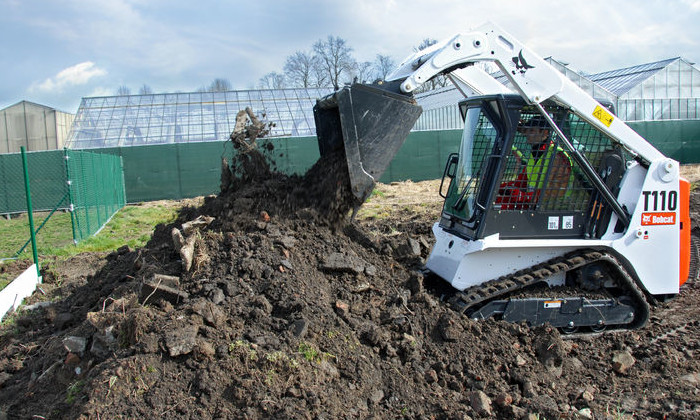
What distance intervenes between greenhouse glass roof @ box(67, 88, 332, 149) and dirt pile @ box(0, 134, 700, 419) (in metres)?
17.5

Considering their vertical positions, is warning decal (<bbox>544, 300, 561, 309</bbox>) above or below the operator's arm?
below

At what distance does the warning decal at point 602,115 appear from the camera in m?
5.07

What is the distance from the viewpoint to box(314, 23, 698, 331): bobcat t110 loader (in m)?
5.00

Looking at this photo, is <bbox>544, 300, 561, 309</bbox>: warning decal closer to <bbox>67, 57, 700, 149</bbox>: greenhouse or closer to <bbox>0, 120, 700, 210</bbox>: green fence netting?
<bbox>0, 120, 700, 210</bbox>: green fence netting

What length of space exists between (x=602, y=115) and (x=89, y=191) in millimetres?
11764

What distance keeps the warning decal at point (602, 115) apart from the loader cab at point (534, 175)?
14cm

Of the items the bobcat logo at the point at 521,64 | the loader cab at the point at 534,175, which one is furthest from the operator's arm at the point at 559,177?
the bobcat logo at the point at 521,64

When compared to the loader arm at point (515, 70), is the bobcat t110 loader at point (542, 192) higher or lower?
lower

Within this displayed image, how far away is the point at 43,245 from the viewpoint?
37.4 feet

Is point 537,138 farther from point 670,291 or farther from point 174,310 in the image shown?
point 174,310

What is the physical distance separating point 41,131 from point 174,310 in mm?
39943

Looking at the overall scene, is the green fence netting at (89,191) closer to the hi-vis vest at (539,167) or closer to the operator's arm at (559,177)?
the hi-vis vest at (539,167)

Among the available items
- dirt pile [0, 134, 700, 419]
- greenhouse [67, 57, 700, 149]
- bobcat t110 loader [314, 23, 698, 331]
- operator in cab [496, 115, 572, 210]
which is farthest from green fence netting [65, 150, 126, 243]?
operator in cab [496, 115, 572, 210]

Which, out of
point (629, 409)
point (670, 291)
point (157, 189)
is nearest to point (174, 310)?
point (629, 409)
